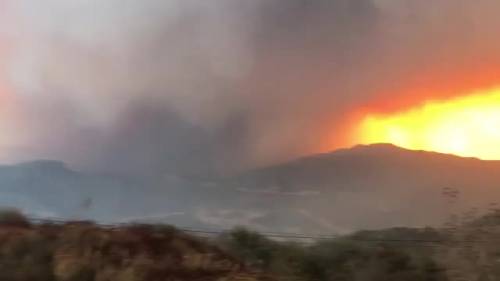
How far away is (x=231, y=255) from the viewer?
90.3 ft

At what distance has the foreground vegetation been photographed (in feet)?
75.9

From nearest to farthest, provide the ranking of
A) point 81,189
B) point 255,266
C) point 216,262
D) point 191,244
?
point 216,262, point 191,244, point 255,266, point 81,189

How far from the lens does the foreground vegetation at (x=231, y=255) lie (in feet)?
75.9

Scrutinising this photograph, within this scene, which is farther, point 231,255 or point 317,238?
point 317,238

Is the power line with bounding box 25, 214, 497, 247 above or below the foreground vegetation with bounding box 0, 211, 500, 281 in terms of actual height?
above

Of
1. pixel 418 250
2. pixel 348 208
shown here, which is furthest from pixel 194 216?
pixel 418 250

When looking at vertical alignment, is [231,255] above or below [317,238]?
below

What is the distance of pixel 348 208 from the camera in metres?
70.6

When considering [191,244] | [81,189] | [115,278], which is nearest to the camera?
[115,278]

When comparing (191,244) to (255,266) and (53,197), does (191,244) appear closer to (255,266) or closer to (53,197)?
(255,266)

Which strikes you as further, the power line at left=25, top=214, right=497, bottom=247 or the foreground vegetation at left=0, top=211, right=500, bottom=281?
the power line at left=25, top=214, right=497, bottom=247

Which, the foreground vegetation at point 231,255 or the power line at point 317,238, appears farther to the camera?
the power line at point 317,238

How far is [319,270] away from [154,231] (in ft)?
21.0

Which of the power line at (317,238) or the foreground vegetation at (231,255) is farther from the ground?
the power line at (317,238)
